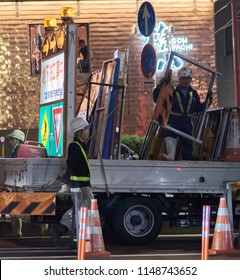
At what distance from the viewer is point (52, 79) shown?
16250 millimetres

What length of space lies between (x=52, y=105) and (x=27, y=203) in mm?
2901

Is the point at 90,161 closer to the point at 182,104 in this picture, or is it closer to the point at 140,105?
the point at 182,104

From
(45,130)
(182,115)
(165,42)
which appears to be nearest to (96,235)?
(182,115)

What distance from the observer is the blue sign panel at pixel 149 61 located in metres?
19.9

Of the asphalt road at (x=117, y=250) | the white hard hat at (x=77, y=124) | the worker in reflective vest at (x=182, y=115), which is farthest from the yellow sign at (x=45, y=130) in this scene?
the white hard hat at (x=77, y=124)

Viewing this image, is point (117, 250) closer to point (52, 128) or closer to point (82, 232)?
point (52, 128)

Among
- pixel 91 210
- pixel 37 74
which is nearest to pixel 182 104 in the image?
pixel 91 210

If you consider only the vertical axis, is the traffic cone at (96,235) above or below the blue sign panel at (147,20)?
below

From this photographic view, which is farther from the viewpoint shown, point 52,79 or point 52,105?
point 52,79

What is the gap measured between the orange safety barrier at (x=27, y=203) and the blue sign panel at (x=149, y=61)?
6.79 m

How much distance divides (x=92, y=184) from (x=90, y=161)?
0.38 m

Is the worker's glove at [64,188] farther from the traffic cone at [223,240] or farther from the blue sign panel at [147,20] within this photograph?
the blue sign panel at [147,20]

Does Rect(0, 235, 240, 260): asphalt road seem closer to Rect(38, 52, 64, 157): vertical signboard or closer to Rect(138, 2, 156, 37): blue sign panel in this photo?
Rect(38, 52, 64, 157): vertical signboard

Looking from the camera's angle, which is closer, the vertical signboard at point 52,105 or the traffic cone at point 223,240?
the traffic cone at point 223,240
